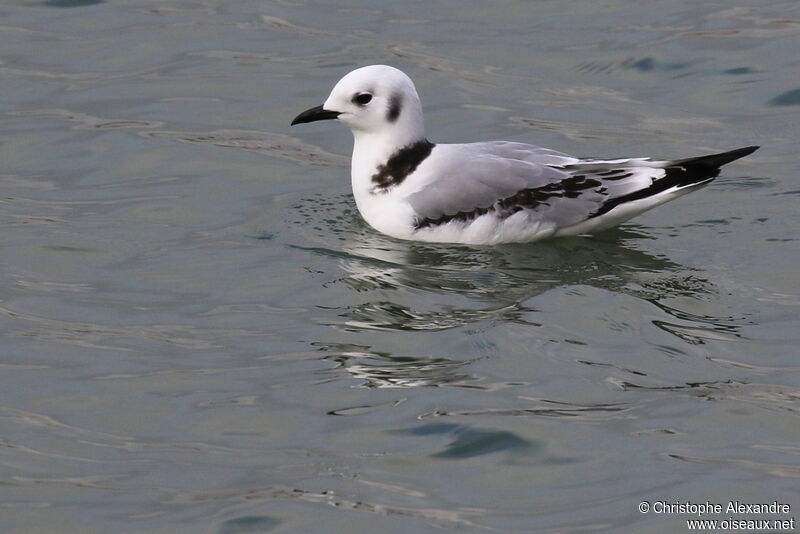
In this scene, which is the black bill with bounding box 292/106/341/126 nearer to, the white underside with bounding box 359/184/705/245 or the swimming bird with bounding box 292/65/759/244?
the swimming bird with bounding box 292/65/759/244

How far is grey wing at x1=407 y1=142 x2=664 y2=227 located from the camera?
995 cm

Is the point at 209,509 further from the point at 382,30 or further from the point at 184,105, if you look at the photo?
the point at 382,30

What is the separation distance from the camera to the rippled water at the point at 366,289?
6.69 m

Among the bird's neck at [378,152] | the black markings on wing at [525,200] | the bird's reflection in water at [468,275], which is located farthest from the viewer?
the bird's neck at [378,152]

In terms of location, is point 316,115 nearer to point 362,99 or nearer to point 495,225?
point 362,99

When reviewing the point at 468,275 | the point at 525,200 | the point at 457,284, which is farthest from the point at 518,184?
the point at 457,284

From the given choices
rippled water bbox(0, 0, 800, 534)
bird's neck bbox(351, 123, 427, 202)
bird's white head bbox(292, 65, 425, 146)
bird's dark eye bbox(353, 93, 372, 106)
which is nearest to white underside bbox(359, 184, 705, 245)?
rippled water bbox(0, 0, 800, 534)

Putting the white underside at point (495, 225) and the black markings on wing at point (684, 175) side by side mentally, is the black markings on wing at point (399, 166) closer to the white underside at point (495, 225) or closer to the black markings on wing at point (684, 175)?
the white underside at point (495, 225)

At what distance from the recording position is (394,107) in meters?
10.4

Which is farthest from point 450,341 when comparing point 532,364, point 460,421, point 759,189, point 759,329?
point 759,189

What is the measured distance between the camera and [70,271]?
980cm

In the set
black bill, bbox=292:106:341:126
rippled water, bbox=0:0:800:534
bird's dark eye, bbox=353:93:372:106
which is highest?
bird's dark eye, bbox=353:93:372:106

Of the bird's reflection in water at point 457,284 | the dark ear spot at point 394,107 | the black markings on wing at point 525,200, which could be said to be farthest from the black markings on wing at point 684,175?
the dark ear spot at point 394,107

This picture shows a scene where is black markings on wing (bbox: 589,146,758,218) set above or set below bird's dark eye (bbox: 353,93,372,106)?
below
